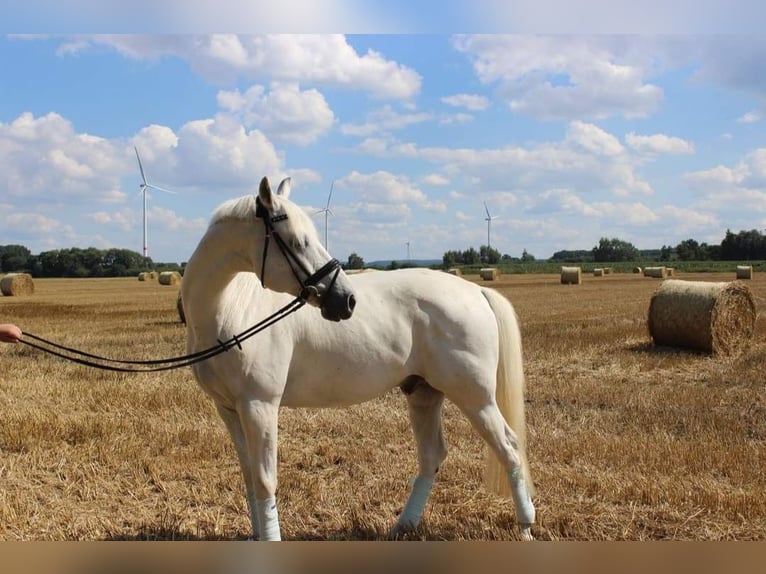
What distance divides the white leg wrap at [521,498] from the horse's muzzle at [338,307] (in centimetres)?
158

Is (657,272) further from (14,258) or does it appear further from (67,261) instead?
(14,258)

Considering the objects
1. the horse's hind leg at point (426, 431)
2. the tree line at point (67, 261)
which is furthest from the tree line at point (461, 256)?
the horse's hind leg at point (426, 431)

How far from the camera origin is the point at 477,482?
16.8ft

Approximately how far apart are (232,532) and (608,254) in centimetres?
4155

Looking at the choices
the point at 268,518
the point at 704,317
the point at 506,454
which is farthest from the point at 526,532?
the point at 704,317

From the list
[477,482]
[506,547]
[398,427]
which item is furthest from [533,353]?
[506,547]

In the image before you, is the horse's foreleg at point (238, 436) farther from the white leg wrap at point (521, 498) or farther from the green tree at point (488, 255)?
the green tree at point (488, 255)

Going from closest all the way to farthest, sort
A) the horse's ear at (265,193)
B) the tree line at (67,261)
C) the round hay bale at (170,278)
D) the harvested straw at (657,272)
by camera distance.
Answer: the horse's ear at (265,193), the tree line at (67,261), the round hay bale at (170,278), the harvested straw at (657,272)

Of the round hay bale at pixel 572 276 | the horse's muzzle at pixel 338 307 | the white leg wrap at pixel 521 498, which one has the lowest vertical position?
the white leg wrap at pixel 521 498

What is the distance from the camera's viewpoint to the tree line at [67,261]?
29.8 meters

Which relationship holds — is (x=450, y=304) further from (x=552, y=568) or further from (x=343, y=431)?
(x=343, y=431)

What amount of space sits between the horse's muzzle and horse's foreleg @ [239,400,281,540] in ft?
2.07

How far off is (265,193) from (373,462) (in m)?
3.04

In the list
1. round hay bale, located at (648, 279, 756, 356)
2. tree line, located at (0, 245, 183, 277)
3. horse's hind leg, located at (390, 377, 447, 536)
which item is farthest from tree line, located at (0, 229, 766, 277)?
horse's hind leg, located at (390, 377, 447, 536)
